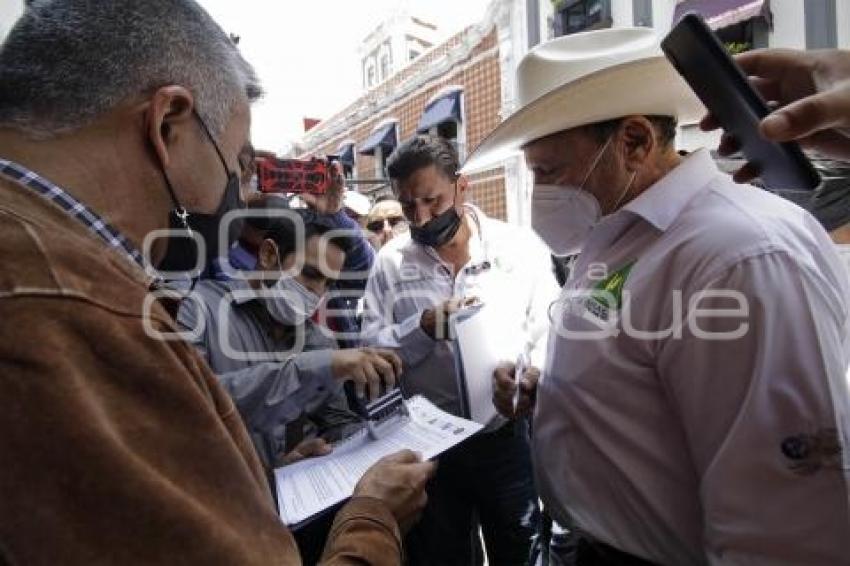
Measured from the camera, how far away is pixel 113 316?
587mm

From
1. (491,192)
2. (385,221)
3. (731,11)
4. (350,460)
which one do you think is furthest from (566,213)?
(491,192)

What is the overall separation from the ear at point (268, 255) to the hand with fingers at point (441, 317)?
2.00 ft

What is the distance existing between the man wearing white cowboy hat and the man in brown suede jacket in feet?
1.82

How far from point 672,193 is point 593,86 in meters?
0.32

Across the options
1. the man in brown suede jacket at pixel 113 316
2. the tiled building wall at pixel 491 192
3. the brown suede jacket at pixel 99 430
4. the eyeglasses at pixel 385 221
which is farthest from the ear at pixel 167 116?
the tiled building wall at pixel 491 192

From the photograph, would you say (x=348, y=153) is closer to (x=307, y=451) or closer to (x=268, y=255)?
(x=268, y=255)

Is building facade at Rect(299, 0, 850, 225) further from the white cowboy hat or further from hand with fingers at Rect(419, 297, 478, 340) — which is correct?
the white cowboy hat

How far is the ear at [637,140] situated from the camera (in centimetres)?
134

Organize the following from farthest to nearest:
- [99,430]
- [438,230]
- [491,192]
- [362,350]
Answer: [491,192] → [438,230] → [362,350] → [99,430]

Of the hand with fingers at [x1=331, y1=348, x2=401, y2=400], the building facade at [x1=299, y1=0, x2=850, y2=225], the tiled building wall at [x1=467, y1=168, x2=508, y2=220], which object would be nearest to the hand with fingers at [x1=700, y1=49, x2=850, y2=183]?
the hand with fingers at [x1=331, y1=348, x2=401, y2=400]

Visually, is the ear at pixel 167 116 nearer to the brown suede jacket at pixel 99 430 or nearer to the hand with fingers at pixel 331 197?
the brown suede jacket at pixel 99 430

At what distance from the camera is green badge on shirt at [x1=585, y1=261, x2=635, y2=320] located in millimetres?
1202

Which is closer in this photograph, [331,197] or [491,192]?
[331,197]

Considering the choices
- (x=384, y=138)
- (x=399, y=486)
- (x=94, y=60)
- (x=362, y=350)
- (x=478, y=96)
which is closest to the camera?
(x=94, y=60)
